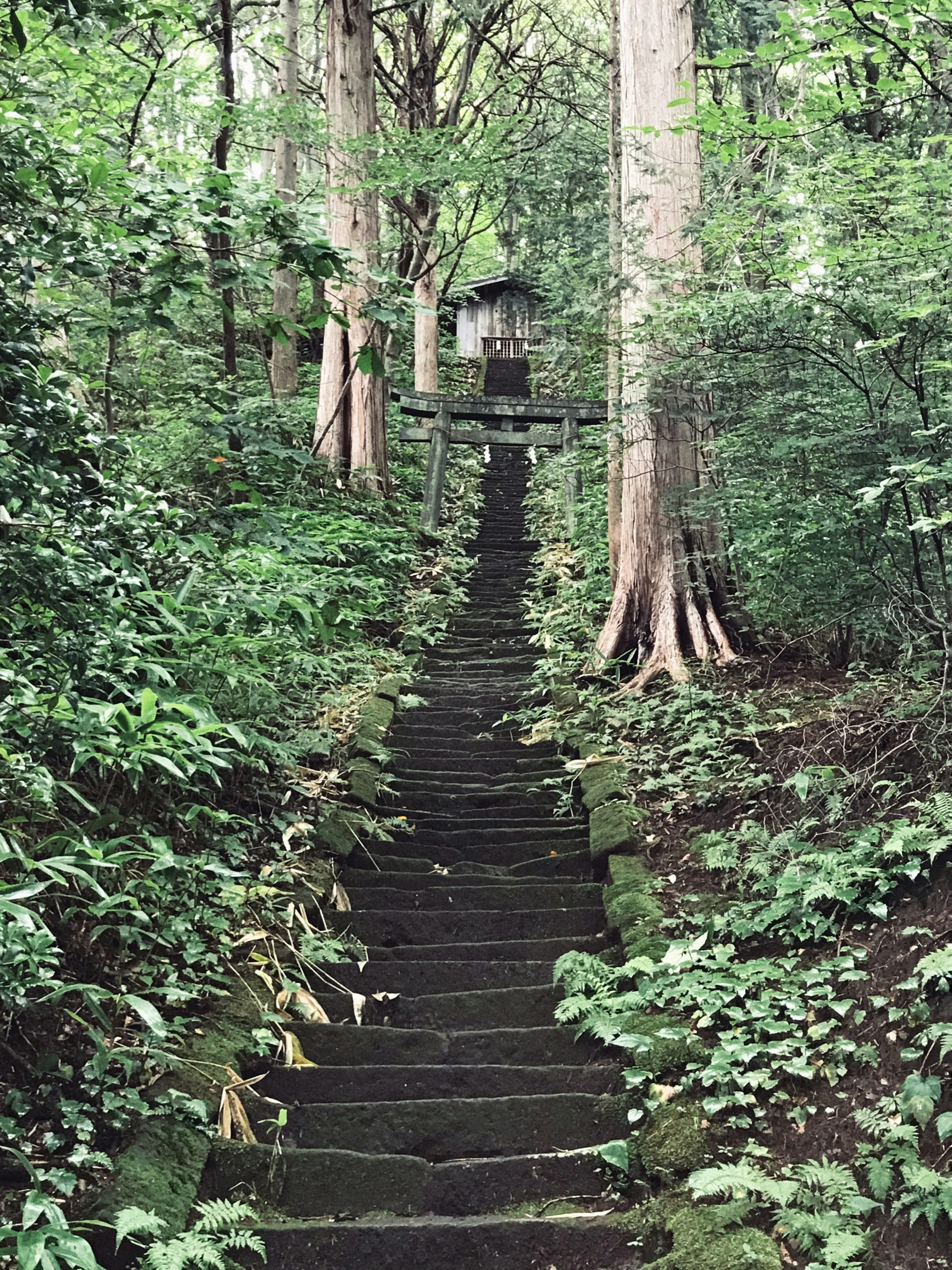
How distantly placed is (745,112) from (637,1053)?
5.18 metres

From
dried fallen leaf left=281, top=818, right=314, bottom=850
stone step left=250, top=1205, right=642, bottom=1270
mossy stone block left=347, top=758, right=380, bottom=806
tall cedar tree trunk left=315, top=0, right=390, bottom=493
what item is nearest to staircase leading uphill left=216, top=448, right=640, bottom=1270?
stone step left=250, top=1205, right=642, bottom=1270

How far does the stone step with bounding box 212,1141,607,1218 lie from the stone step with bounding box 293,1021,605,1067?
0.68m

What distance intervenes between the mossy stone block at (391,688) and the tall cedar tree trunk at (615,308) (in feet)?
7.37

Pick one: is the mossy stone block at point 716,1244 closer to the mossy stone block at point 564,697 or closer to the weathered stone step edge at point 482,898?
the weathered stone step edge at point 482,898

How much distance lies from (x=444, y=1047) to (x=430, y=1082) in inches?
10.8

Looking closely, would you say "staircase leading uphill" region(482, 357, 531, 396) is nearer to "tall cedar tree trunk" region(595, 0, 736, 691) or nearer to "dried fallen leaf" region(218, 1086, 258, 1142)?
"tall cedar tree trunk" region(595, 0, 736, 691)

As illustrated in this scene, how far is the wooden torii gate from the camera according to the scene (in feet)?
49.9

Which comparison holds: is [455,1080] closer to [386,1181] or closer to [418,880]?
[386,1181]


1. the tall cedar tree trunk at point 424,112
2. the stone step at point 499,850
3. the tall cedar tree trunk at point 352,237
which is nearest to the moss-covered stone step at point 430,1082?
the stone step at point 499,850

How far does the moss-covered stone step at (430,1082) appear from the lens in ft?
14.1

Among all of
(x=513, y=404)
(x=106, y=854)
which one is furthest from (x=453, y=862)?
(x=513, y=404)

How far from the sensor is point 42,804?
4.16 m

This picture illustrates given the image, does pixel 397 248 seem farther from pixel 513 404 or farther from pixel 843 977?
pixel 843 977

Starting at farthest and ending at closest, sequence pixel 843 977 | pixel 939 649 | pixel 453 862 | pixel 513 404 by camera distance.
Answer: pixel 513 404
pixel 453 862
pixel 939 649
pixel 843 977
